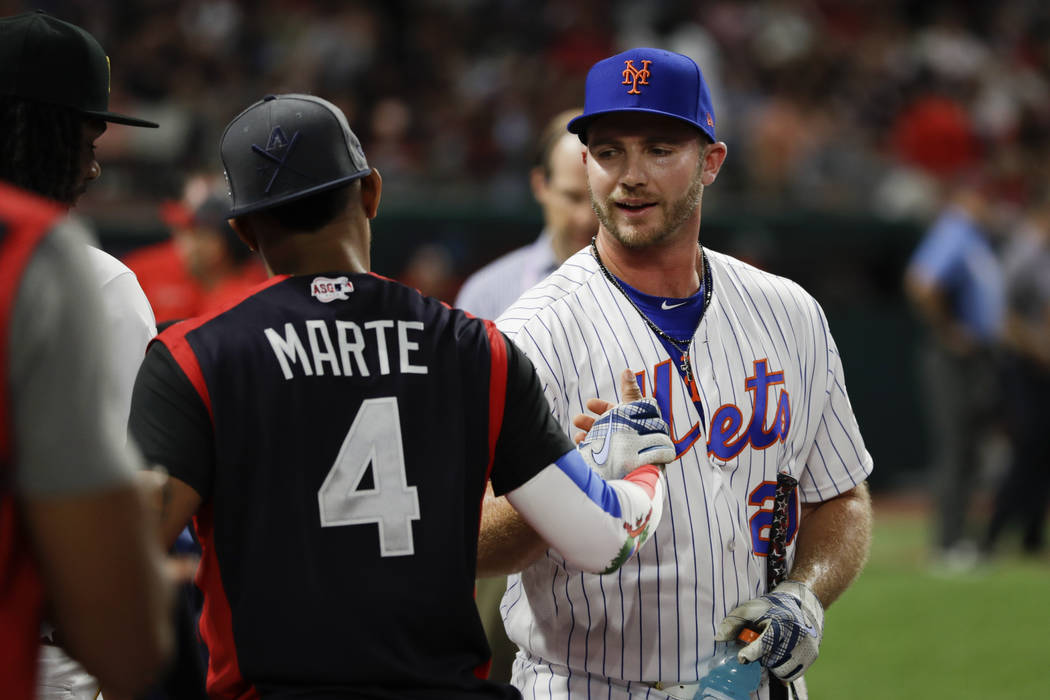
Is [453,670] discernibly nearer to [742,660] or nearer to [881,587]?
[742,660]

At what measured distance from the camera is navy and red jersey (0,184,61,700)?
145 centimetres

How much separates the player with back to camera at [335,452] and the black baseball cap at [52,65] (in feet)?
1.09

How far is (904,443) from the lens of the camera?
40.1 feet

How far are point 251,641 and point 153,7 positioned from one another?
34.4 ft

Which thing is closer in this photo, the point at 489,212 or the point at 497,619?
the point at 497,619

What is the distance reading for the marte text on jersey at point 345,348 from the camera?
7.18 ft

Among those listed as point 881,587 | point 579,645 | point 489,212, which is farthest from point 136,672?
point 489,212

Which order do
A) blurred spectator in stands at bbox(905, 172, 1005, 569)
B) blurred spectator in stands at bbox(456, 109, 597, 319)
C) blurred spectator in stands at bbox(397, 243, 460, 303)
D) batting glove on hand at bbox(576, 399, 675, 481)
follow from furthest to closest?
blurred spectator in stands at bbox(397, 243, 460, 303) → blurred spectator in stands at bbox(905, 172, 1005, 569) → blurred spectator in stands at bbox(456, 109, 597, 319) → batting glove on hand at bbox(576, 399, 675, 481)

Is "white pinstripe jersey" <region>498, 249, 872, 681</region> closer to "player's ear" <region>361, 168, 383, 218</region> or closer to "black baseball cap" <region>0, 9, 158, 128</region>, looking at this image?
"player's ear" <region>361, 168, 383, 218</region>

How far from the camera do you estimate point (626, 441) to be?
253cm

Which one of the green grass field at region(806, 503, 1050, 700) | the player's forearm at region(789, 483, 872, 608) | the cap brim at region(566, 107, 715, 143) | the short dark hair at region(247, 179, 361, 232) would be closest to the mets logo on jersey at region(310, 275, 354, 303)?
the short dark hair at region(247, 179, 361, 232)

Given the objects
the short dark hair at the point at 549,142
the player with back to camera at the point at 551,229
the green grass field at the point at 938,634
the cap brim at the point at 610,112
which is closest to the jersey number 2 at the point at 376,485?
the cap brim at the point at 610,112

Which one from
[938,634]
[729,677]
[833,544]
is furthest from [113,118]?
[938,634]

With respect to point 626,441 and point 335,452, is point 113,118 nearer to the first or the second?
point 335,452
